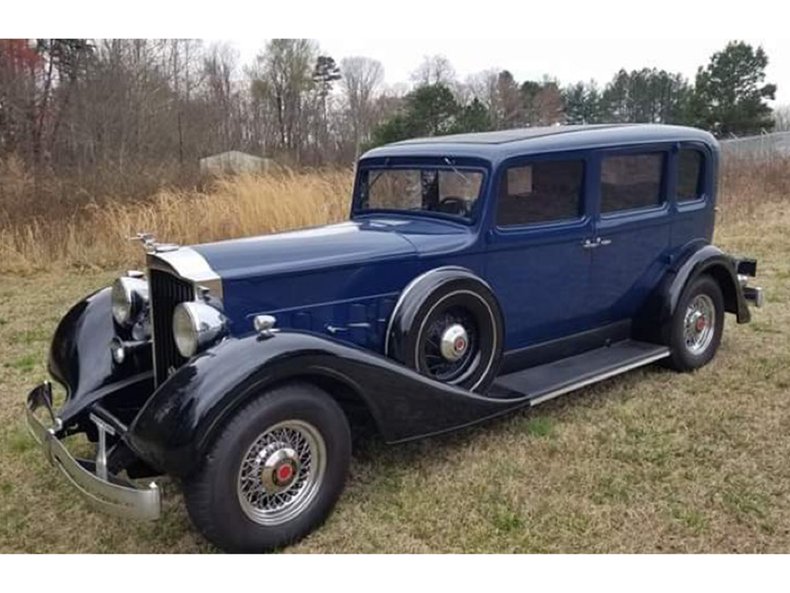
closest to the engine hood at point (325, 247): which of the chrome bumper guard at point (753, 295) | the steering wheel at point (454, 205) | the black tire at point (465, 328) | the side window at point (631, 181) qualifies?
the steering wheel at point (454, 205)

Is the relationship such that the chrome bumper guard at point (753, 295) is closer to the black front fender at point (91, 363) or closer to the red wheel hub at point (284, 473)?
the red wheel hub at point (284, 473)

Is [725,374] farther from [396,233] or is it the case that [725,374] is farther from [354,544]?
[354,544]

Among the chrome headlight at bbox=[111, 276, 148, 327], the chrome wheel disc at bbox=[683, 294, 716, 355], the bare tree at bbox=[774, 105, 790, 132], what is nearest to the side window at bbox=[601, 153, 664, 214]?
the chrome wheel disc at bbox=[683, 294, 716, 355]

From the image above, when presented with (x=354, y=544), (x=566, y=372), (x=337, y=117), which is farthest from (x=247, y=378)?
(x=337, y=117)

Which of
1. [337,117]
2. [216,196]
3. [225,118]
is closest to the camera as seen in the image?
[216,196]

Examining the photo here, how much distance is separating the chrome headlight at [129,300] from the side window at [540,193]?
6.77 feet

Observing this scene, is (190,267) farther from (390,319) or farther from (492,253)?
→ (492,253)

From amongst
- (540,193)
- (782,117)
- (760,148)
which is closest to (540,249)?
(540,193)

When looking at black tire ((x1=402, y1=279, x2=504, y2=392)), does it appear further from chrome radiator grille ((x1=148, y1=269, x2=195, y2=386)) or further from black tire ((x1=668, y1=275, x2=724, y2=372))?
black tire ((x1=668, y1=275, x2=724, y2=372))

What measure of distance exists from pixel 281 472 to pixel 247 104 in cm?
2294

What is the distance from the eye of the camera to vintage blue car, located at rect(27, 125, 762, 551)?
8.98 feet

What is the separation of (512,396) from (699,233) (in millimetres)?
2414

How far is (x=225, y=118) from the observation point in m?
22.2

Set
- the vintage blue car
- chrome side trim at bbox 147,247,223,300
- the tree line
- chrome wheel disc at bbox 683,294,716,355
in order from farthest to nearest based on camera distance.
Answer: the tree line, chrome wheel disc at bbox 683,294,716,355, chrome side trim at bbox 147,247,223,300, the vintage blue car
